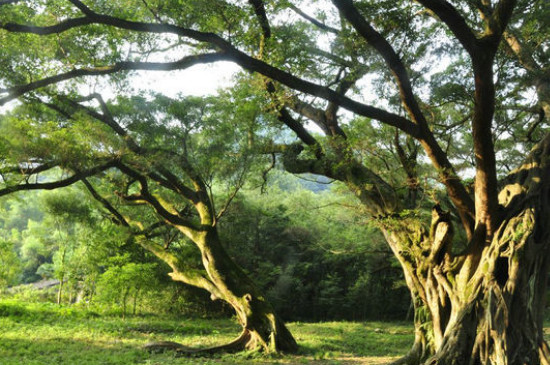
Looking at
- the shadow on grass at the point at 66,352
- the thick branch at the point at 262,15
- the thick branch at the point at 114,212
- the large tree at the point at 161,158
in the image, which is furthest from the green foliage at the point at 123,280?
the thick branch at the point at 262,15

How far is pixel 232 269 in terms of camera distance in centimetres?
897

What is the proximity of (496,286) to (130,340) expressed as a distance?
23.4 feet

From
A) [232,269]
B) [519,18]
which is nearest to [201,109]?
[232,269]

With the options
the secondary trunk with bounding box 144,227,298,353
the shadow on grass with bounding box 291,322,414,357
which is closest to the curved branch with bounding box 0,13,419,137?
the secondary trunk with bounding box 144,227,298,353

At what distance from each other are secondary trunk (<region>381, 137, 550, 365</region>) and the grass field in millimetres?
1805

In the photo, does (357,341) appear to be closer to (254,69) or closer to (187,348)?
(187,348)

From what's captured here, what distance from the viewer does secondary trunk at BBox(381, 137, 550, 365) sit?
5.17 meters

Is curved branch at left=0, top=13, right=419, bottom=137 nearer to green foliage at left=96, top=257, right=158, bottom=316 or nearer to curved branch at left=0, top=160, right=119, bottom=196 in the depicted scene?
curved branch at left=0, top=160, right=119, bottom=196

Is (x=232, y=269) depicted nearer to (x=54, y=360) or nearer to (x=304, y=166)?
(x=304, y=166)

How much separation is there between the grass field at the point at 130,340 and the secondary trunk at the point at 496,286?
1805mm

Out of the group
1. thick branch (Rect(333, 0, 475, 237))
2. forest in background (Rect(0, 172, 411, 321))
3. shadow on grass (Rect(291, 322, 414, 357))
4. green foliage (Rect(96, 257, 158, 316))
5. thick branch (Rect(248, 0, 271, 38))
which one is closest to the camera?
thick branch (Rect(333, 0, 475, 237))

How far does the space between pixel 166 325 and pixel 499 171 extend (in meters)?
9.77

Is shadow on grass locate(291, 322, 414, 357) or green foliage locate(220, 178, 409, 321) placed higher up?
green foliage locate(220, 178, 409, 321)

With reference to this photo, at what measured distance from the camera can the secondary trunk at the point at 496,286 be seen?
17.0 feet
